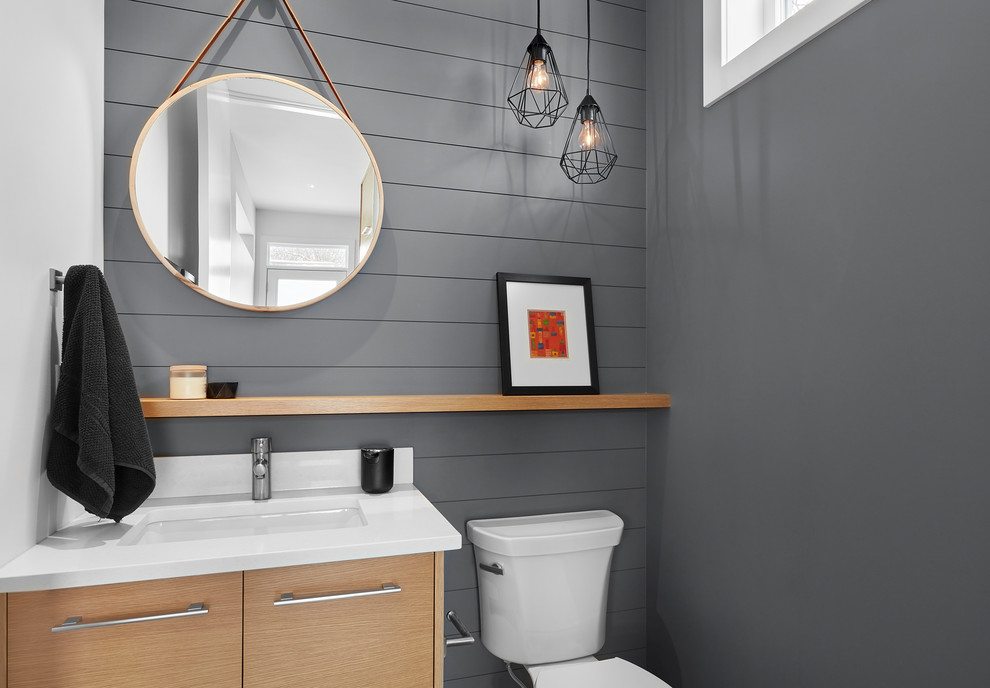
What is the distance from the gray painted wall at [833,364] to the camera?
110cm

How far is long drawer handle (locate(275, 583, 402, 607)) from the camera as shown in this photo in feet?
3.88

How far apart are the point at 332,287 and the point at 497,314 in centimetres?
52

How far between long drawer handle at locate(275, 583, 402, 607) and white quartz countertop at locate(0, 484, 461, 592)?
0.23 feet

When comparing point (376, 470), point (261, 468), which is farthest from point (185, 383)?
point (376, 470)

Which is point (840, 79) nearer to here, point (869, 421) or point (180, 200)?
point (869, 421)

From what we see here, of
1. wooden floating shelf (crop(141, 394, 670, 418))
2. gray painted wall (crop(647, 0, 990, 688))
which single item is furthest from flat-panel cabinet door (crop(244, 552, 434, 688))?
gray painted wall (crop(647, 0, 990, 688))

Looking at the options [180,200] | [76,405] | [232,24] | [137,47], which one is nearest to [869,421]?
[76,405]

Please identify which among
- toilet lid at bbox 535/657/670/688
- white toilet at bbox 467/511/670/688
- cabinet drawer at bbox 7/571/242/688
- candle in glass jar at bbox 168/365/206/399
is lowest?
toilet lid at bbox 535/657/670/688

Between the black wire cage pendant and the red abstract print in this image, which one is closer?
the black wire cage pendant

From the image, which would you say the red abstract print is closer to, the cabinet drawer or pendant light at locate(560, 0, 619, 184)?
pendant light at locate(560, 0, 619, 184)

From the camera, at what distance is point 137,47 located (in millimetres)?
1643

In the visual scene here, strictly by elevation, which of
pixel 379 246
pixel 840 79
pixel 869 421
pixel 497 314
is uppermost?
pixel 840 79

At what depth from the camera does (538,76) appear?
5.77ft

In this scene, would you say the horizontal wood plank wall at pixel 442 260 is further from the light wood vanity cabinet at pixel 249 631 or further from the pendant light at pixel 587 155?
the light wood vanity cabinet at pixel 249 631
